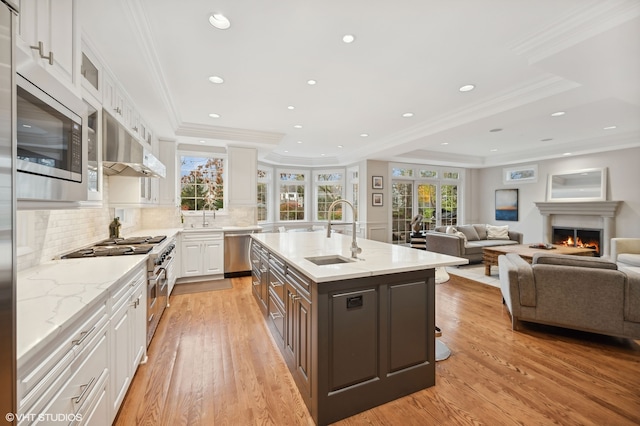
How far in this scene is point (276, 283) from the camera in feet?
8.50

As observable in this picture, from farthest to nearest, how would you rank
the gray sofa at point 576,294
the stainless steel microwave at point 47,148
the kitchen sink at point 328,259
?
the gray sofa at point 576,294
the kitchen sink at point 328,259
the stainless steel microwave at point 47,148

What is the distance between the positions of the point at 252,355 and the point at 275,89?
2955 millimetres

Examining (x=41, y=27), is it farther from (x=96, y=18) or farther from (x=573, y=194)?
(x=573, y=194)

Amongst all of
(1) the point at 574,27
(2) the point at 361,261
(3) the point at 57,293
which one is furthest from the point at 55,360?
(1) the point at 574,27

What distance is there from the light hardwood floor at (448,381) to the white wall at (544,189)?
5078 millimetres

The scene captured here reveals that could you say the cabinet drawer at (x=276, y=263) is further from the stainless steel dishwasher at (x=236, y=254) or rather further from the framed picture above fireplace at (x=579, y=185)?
the framed picture above fireplace at (x=579, y=185)

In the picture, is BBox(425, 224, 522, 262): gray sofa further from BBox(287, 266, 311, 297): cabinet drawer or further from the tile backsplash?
the tile backsplash

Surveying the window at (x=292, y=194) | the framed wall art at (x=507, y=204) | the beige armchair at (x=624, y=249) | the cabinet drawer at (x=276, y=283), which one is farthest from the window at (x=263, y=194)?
the beige armchair at (x=624, y=249)

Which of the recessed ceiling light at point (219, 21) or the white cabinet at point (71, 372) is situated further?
the recessed ceiling light at point (219, 21)

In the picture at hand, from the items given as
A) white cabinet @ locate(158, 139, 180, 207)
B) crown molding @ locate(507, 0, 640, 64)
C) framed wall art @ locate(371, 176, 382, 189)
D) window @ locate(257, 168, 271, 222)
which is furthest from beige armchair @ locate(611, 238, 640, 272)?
white cabinet @ locate(158, 139, 180, 207)

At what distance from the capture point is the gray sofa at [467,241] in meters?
5.88

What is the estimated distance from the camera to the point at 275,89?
339 centimetres

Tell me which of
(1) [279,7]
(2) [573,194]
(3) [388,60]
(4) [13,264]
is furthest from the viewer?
(2) [573,194]

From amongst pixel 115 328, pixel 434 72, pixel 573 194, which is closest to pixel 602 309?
pixel 434 72
